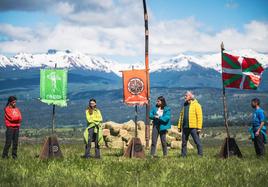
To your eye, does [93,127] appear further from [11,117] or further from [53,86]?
[11,117]

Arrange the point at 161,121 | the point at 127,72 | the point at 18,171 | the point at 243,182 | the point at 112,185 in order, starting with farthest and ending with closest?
the point at 127,72
the point at 161,121
the point at 18,171
the point at 243,182
the point at 112,185

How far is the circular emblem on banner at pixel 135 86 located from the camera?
78.0ft

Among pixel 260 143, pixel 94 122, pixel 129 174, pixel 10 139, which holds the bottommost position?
pixel 129 174

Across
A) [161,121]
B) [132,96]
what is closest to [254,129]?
[161,121]

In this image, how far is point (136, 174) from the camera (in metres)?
13.7

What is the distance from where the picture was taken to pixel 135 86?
23828 millimetres

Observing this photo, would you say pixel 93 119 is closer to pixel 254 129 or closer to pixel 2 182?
pixel 254 129

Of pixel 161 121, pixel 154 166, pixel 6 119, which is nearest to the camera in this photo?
pixel 154 166

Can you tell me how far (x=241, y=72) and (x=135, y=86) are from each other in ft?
17.8

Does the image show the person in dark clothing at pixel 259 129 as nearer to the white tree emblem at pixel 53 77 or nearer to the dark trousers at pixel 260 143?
the dark trousers at pixel 260 143

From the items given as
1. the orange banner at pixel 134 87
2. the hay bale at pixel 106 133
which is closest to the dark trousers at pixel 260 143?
the orange banner at pixel 134 87

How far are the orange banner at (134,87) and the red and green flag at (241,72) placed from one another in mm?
4312

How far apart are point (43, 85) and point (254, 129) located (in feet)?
29.2

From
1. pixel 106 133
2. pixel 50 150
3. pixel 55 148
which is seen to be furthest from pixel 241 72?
pixel 106 133
